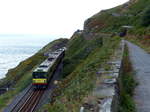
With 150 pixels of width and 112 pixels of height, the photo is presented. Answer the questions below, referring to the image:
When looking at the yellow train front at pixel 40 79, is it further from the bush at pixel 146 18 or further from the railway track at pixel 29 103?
the bush at pixel 146 18

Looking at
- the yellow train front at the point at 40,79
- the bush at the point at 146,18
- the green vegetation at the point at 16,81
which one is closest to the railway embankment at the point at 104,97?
the yellow train front at the point at 40,79

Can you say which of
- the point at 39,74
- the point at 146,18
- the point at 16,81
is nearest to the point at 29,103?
the point at 39,74

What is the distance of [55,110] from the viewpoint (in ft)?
23.7

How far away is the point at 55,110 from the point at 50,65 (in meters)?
24.2

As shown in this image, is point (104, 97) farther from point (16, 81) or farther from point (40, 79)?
point (16, 81)

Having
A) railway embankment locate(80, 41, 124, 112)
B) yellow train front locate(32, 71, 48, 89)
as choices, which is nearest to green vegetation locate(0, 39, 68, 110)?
yellow train front locate(32, 71, 48, 89)

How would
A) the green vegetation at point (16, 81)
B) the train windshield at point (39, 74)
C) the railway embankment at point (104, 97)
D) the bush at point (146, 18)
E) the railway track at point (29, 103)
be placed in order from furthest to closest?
1. the bush at point (146, 18)
2. the green vegetation at point (16, 81)
3. the train windshield at point (39, 74)
4. the railway track at point (29, 103)
5. the railway embankment at point (104, 97)

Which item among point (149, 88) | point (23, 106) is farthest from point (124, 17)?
point (149, 88)

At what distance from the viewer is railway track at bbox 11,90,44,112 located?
22531mm

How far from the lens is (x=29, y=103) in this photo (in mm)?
23953

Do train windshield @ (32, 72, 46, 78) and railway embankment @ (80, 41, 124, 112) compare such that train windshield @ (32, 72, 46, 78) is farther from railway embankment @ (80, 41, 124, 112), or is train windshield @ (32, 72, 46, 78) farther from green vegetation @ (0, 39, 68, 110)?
railway embankment @ (80, 41, 124, 112)

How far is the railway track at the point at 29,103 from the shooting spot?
887 inches

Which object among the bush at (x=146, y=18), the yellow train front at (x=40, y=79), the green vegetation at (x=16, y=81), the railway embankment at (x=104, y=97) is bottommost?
the green vegetation at (x=16, y=81)

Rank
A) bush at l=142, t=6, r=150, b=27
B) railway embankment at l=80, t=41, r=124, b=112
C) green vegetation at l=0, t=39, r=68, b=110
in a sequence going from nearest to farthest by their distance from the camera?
1. railway embankment at l=80, t=41, r=124, b=112
2. green vegetation at l=0, t=39, r=68, b=110
3. bush at l=142, t=6, r=150, b=27
